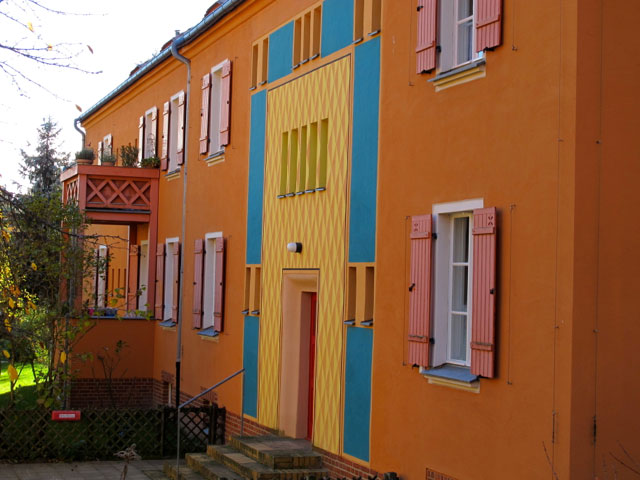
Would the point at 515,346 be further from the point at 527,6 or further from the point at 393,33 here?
the point at 393,33

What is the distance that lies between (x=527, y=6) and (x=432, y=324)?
351cm

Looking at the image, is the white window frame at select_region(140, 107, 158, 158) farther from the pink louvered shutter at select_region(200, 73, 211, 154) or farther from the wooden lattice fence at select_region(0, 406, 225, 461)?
the wooden lattice fence at select_region(0, 406, 225, 461)

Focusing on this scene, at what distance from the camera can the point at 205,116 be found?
18750 millimetres

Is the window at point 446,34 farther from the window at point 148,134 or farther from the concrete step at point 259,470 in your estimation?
the window at point 148,134

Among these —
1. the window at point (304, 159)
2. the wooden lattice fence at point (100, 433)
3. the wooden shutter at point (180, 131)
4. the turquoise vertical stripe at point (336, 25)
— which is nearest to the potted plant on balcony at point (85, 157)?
the wooden shutter at point (180, 131)

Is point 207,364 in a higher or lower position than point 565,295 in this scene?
lower

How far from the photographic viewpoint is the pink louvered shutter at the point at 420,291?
10023 mm

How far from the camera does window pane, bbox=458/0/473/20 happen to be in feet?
33.0

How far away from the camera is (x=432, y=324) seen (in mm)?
10008

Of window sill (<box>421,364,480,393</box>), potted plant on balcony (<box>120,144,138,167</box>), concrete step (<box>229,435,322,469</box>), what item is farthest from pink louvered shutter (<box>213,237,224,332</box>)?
window sill (<box>421,364,480,393</box>)

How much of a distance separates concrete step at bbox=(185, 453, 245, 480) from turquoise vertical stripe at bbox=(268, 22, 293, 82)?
6288mm

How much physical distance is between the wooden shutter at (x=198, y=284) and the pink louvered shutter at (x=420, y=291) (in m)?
8.76

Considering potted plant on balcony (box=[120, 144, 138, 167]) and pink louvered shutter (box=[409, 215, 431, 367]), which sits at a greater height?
potted plant on balcony (box=[120, 144, 138, 167])

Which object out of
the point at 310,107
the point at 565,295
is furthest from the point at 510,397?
the point at 310,107
